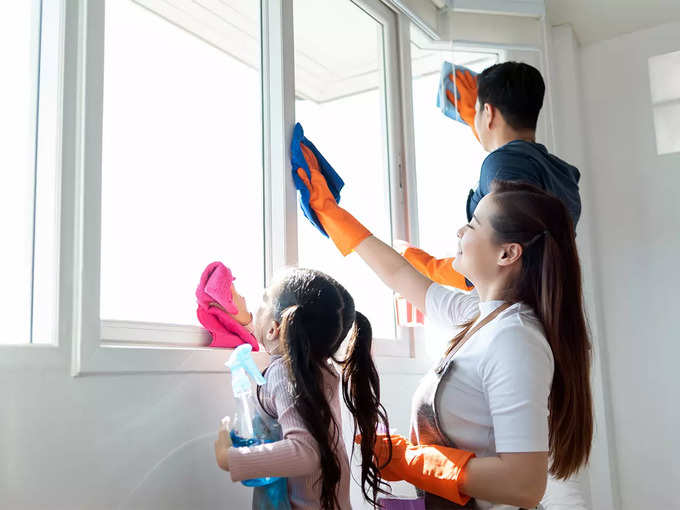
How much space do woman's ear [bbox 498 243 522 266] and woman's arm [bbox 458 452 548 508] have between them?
1.08 feet

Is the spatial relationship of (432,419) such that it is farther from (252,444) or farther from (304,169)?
(304,169)

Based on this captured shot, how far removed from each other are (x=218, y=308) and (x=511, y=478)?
0.67 meters

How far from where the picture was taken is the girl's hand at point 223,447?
1099 millimetres

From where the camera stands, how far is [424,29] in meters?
2.35

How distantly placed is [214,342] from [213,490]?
29cm

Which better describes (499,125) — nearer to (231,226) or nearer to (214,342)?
(231,226)

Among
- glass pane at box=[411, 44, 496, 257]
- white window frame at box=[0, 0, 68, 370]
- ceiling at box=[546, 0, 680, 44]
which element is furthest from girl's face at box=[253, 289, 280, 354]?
ceiling at box=[546, 0, 680, 44]

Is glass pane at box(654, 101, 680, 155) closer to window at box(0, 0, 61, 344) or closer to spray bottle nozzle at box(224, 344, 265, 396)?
spray bottle nozzle at box(224, 344, 265, 396)

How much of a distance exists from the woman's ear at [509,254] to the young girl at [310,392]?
28 cm

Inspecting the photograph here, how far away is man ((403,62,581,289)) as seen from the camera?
4.93 feet

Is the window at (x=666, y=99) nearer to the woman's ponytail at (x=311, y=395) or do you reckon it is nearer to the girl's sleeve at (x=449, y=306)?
the girl's sleeve at (x=449, y=306)

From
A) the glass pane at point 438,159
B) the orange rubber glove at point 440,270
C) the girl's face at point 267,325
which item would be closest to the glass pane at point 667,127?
the glass pane at point 438,159

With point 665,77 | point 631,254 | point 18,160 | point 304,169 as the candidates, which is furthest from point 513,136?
point 665,77

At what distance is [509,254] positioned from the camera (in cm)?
123
